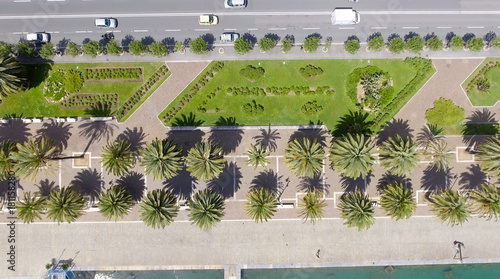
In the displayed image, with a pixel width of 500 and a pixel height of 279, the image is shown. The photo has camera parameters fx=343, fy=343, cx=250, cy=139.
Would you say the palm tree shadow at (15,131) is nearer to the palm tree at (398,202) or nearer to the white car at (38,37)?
the white car at (38,37)

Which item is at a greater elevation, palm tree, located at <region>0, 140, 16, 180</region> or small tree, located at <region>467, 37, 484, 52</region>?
small tree, located at <region>467, 37, 484, 52</region>

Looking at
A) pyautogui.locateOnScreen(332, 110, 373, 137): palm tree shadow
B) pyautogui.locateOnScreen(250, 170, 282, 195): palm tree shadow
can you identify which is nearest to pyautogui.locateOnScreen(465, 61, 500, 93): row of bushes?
pyautogui.locateOnScreen(332, 110, 373, 137): palm tree shadow

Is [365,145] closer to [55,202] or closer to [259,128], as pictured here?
[259,128]

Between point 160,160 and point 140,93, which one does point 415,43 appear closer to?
point 160,160

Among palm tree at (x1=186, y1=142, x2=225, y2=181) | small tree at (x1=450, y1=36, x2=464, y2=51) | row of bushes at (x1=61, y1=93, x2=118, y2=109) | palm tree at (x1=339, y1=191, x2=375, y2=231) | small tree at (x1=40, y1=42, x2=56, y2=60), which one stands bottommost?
palm tree at (x1=339, y1=191, x2=375, y2=231)

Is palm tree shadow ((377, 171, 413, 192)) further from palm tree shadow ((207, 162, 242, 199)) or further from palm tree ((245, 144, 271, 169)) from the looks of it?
palm tree shadow ((207, 162, 242, 199))

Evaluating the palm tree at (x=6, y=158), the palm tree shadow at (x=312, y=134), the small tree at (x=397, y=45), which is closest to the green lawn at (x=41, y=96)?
the palm tree at (x=6, y=158)

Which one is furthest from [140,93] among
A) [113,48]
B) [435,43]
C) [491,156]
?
[491,156]
